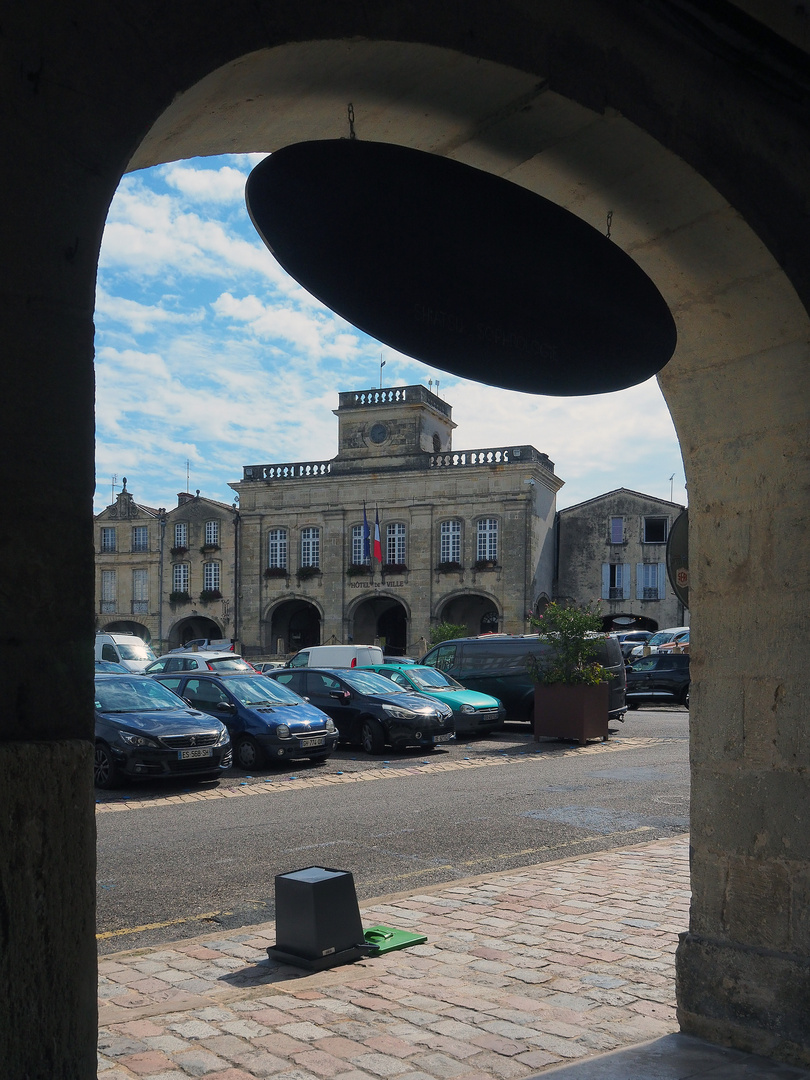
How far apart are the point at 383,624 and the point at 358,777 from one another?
127 feet

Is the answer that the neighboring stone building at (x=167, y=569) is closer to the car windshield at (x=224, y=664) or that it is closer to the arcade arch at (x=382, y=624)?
the arcade arch at (x=382, y=624)

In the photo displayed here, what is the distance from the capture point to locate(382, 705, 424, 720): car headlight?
619 inches

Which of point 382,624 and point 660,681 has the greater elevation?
point 382,624

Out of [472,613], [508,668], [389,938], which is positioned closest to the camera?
[389,938]

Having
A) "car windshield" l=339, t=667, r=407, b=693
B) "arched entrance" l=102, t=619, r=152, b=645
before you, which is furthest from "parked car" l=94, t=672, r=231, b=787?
"arched entrance" l=102, t=619, r=152, b=645

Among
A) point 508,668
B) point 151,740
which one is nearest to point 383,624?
point 508,668

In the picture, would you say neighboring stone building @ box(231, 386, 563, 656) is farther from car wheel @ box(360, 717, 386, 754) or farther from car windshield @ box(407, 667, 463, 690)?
car wheel @ box(360, 717, 386, 754)

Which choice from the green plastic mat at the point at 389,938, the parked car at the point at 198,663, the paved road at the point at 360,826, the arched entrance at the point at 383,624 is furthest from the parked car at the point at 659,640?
the green plastic mat at the point at 389,938

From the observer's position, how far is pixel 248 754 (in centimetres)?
1396

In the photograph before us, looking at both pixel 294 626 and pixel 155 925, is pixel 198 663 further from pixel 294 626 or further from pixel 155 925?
pixel 294 626

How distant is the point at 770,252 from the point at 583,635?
1371 centimetres

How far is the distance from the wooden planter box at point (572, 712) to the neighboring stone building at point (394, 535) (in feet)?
92.9

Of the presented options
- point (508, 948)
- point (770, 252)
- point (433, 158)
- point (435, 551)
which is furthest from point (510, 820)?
point (435, 551)

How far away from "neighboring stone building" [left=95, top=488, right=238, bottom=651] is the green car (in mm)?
33955
